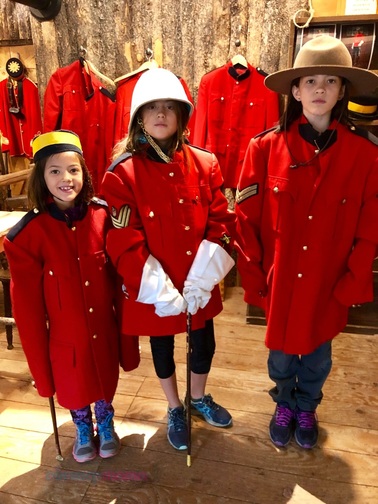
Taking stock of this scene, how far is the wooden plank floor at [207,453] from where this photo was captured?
5.34 feet

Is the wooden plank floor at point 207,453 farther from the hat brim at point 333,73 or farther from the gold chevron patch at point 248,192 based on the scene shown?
the hat brim at point 333,73

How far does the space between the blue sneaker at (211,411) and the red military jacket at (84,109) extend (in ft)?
5.81

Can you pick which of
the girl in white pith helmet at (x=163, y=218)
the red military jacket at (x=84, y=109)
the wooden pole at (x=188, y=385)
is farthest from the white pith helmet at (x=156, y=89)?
the red military jacket at (x=84, y=109)

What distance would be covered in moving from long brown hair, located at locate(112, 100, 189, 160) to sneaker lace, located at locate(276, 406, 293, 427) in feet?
3.89

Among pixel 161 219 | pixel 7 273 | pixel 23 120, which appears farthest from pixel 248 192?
pixel 23 120

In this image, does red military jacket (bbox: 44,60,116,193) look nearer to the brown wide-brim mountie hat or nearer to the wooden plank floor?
the wooden plank floor

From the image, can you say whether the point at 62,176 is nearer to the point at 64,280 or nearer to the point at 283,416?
the point at 64,280

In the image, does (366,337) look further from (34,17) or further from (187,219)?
(34,17)

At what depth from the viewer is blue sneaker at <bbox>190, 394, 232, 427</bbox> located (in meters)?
1.95

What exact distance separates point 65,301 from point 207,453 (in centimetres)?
88

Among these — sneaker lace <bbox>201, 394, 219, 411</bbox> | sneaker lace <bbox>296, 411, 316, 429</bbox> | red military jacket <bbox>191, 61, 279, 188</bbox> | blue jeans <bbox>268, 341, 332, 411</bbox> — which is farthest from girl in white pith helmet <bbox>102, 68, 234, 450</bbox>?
red military jacket <bbox>191, 61, 279, 188</bbox>

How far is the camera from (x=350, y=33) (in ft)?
7.98

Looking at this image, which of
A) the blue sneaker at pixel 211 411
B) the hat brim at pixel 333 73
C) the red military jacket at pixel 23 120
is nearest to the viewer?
the hat brim at pixel 333 73

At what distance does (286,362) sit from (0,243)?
53.6 inches
